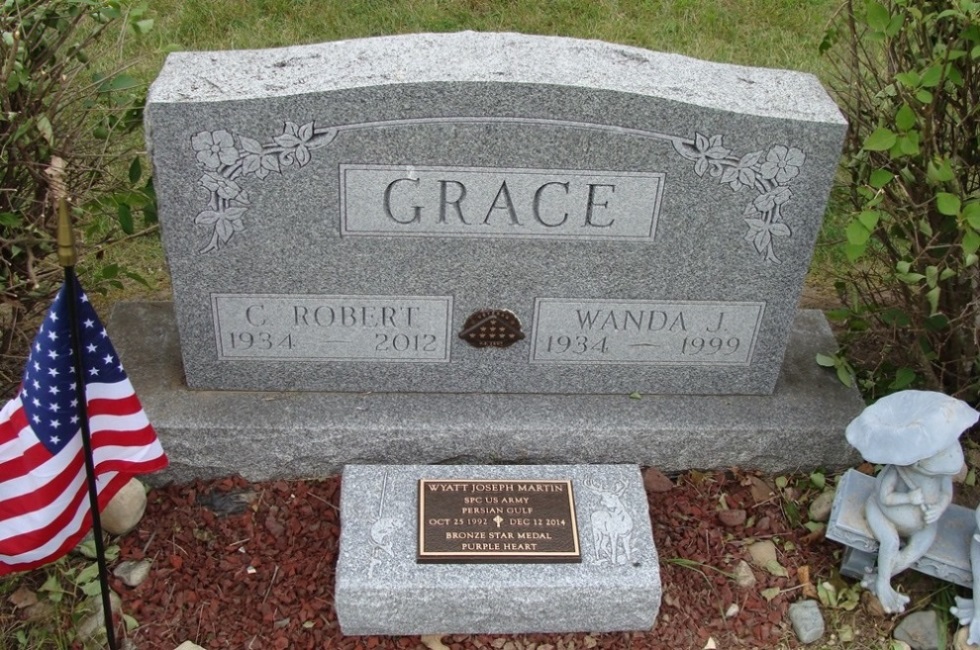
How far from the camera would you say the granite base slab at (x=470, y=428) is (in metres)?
3.71

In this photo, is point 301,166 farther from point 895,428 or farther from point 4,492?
point 895,428

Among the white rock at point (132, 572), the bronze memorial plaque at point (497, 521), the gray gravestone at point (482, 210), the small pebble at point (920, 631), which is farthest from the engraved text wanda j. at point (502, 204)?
the small pebble at point (920, 631)

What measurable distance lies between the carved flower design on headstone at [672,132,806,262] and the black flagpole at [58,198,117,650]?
6.15 ft

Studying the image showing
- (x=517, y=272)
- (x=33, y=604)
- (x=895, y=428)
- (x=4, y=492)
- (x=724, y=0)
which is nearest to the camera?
(x=4, y=492)

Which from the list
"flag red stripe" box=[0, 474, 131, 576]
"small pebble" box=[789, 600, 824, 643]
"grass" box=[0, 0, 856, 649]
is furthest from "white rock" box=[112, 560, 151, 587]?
"grass" box=[0, 0, 856, 649]

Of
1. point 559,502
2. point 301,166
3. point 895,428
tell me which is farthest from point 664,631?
point 301,166

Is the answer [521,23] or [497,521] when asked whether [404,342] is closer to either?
[497,521]

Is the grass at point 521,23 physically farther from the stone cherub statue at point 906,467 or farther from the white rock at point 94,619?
the white rock at point 94,619

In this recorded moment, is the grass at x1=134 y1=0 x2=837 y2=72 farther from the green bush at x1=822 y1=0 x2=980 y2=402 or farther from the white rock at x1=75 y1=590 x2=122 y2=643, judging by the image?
the white rock at x1=75 y1=590 x2=122 y2=643

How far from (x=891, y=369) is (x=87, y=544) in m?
3.15

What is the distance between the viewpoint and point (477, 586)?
326cm

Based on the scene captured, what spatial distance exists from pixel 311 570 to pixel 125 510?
0.69 metres

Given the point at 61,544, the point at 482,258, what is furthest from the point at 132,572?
the point at 482,258

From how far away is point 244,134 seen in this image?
3227 millimetres
